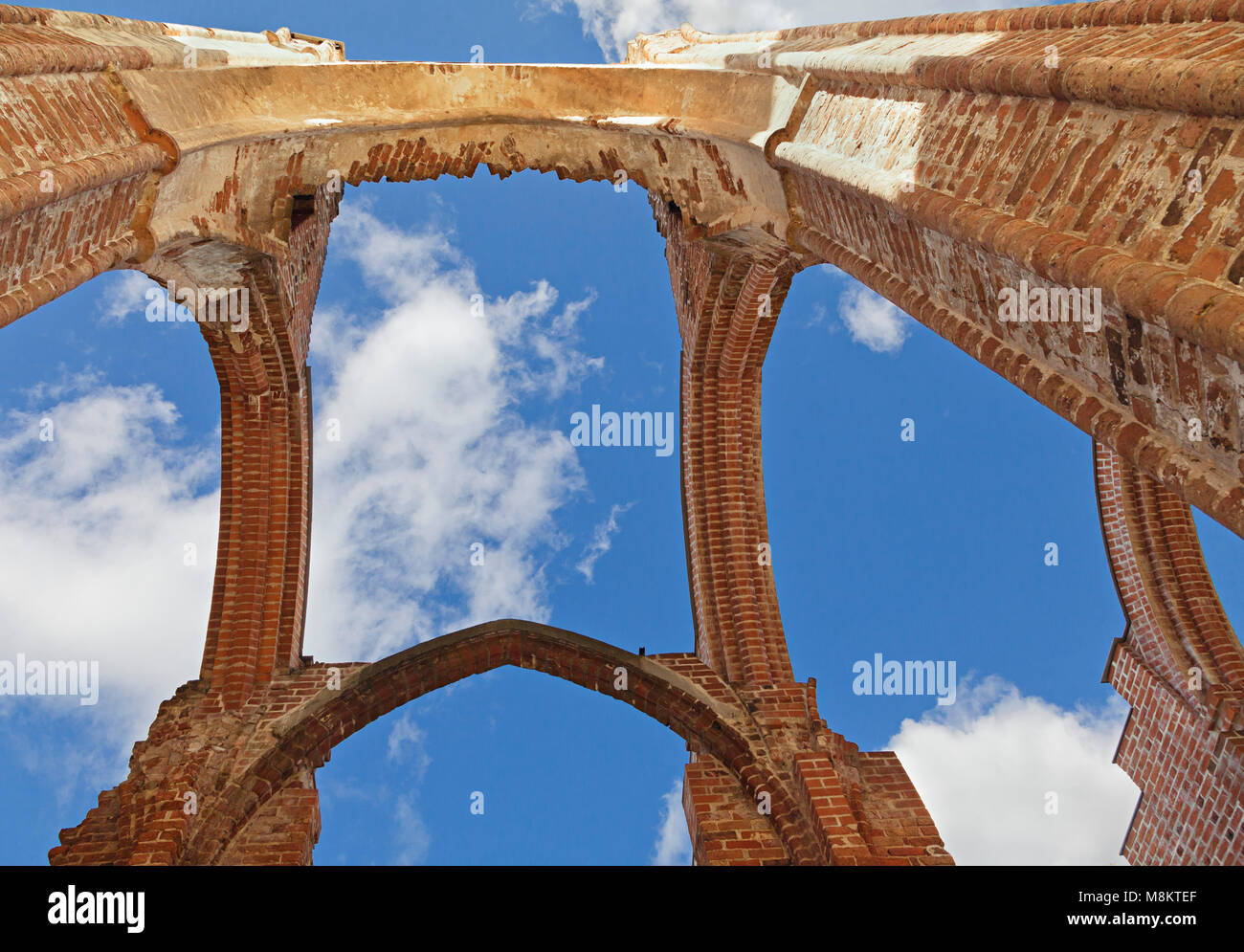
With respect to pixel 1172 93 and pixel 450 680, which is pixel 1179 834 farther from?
pixel 1172 93

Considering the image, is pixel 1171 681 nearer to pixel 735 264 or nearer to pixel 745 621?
pixel 745 621

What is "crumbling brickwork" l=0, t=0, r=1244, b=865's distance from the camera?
290 centimetres

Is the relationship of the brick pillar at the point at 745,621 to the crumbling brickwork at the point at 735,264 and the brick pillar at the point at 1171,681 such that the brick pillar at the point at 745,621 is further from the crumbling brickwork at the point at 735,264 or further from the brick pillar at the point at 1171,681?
the brick pillar at the point at 1171,681

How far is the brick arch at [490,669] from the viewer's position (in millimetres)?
6594

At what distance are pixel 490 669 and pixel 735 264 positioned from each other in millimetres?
4026

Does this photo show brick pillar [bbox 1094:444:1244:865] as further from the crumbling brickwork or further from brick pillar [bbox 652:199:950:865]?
brick pillar [bbox 652:199:950:865]

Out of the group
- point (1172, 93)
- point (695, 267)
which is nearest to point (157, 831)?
point (695, 267)

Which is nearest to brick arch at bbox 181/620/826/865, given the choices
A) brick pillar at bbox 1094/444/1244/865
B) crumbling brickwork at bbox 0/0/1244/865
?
crumbling brickwork at bbox 0/0/1244/865

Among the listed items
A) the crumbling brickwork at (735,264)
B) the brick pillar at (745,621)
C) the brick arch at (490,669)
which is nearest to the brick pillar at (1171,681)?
the crumbling brickwork at (735,264)

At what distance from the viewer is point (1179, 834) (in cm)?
726

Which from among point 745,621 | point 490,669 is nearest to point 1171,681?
point 745,621

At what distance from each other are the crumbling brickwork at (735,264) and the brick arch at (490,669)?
0.03 meters

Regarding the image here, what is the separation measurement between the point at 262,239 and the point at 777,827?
5.69 m

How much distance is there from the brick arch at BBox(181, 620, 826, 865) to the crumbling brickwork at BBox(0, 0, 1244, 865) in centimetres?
3
